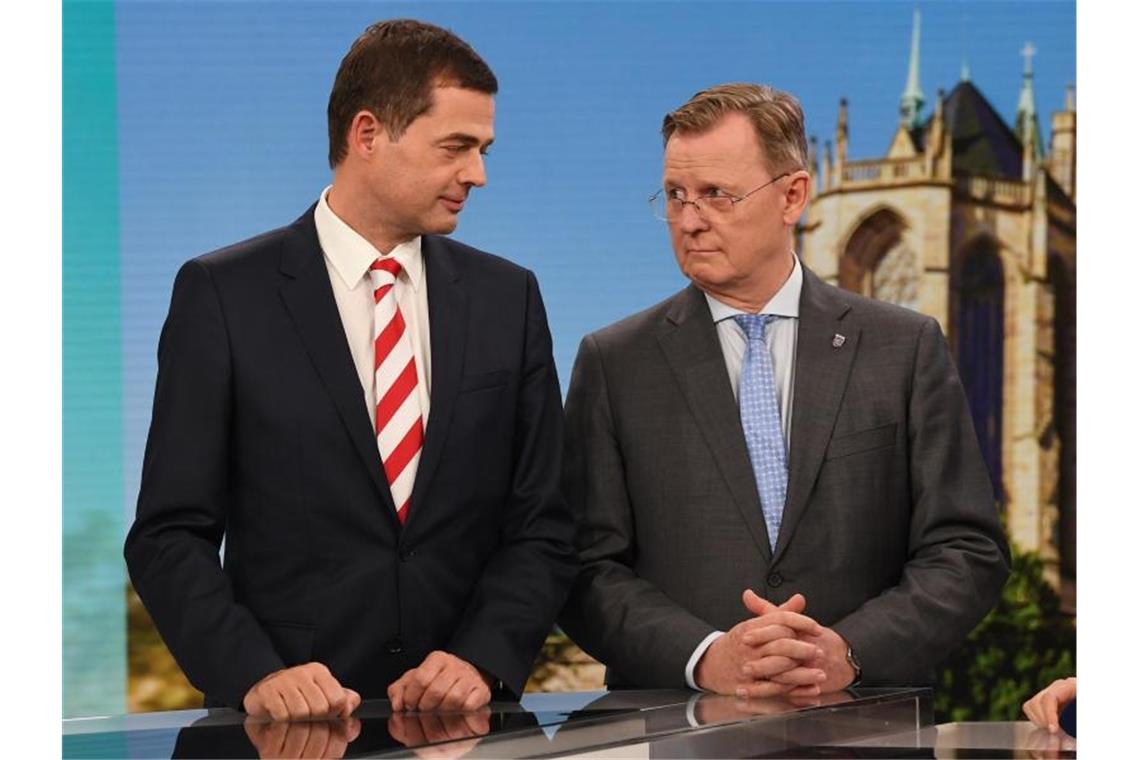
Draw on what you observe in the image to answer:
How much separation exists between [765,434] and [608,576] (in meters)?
0.36

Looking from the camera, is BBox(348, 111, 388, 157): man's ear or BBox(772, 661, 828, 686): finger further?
BBox(348, 111, 388, 157): man's ear

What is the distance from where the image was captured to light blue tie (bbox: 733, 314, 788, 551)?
3.04 meters

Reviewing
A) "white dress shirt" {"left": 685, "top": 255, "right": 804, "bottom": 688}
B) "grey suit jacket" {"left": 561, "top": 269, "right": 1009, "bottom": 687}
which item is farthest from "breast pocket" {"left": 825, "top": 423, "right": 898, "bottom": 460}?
"white dress shirt" {"left": 685, "top": 255, "right": 804, "bottom": 688}

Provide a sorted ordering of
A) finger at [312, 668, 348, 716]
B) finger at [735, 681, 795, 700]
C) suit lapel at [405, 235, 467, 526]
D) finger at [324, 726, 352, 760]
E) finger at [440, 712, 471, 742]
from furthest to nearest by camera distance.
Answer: suit lapel at [405, 235, 467, 526] < finger at [735, 681, 795, 700] < finger at [312, 668, 348, 716] < finger at [440, 712, 471, 742] < finger at [324, 726, 352, 760]

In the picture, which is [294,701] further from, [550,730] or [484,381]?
[484,381]

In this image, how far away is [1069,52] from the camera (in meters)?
6.98

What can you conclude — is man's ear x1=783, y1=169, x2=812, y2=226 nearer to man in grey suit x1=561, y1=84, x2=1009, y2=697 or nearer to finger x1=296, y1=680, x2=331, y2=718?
man in grey suit x1=561, y1=84, x2=1009, y2=697

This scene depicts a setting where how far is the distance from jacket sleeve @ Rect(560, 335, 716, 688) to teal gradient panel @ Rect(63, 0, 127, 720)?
352 centimetres

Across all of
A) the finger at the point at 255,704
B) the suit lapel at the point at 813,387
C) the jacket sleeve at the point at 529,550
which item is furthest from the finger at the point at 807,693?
the finger at the point at 255,704

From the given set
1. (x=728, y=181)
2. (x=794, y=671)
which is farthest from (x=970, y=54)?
(x=794, y=671)

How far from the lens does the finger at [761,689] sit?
2.71 metres

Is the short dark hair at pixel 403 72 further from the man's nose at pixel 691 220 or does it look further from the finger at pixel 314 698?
the finger at pixel 314 698

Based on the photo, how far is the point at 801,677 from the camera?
2.78 meters
